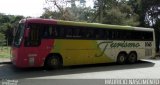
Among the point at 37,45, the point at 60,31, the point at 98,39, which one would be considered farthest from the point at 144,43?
the point at 37,45

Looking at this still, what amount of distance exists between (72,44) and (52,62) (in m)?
1.67

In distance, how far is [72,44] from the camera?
1661cm

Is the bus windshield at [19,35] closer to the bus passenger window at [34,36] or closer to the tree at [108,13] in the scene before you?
Answer: the bus passenger window at [34,36]

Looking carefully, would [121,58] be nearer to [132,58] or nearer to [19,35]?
[132,58]

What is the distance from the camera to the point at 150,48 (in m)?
21.8

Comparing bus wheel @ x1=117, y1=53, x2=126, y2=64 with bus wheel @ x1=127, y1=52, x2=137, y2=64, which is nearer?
bus wheel @ x1=117, y1=53, x2=126, y2=64

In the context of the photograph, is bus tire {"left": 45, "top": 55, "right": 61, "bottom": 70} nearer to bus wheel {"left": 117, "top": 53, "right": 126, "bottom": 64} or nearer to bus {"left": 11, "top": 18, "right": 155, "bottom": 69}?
bus {"left": 11, "top": 18, "right": 155, "bottom": 69}

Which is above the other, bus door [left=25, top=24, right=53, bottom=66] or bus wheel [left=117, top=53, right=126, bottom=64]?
bus door [left=25, top=24, right=53, bottom=66]

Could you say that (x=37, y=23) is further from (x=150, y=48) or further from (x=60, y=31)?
(x=150, y=48)

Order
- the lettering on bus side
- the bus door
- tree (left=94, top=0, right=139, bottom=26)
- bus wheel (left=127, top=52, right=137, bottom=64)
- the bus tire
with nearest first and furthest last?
the bus door → the bus tire → the lettering on bus side → bus wheel (left=127, top=52, right=137, bottom=64) → tree (left=94, top=0, right=139, bottom=26)

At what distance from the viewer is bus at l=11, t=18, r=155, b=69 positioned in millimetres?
14945

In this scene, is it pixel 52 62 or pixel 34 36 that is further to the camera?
pixel 52 62

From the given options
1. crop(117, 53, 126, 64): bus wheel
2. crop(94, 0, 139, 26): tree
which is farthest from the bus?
crop(94, 0, 139, 26): tree

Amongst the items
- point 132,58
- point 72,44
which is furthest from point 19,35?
point 132,58
